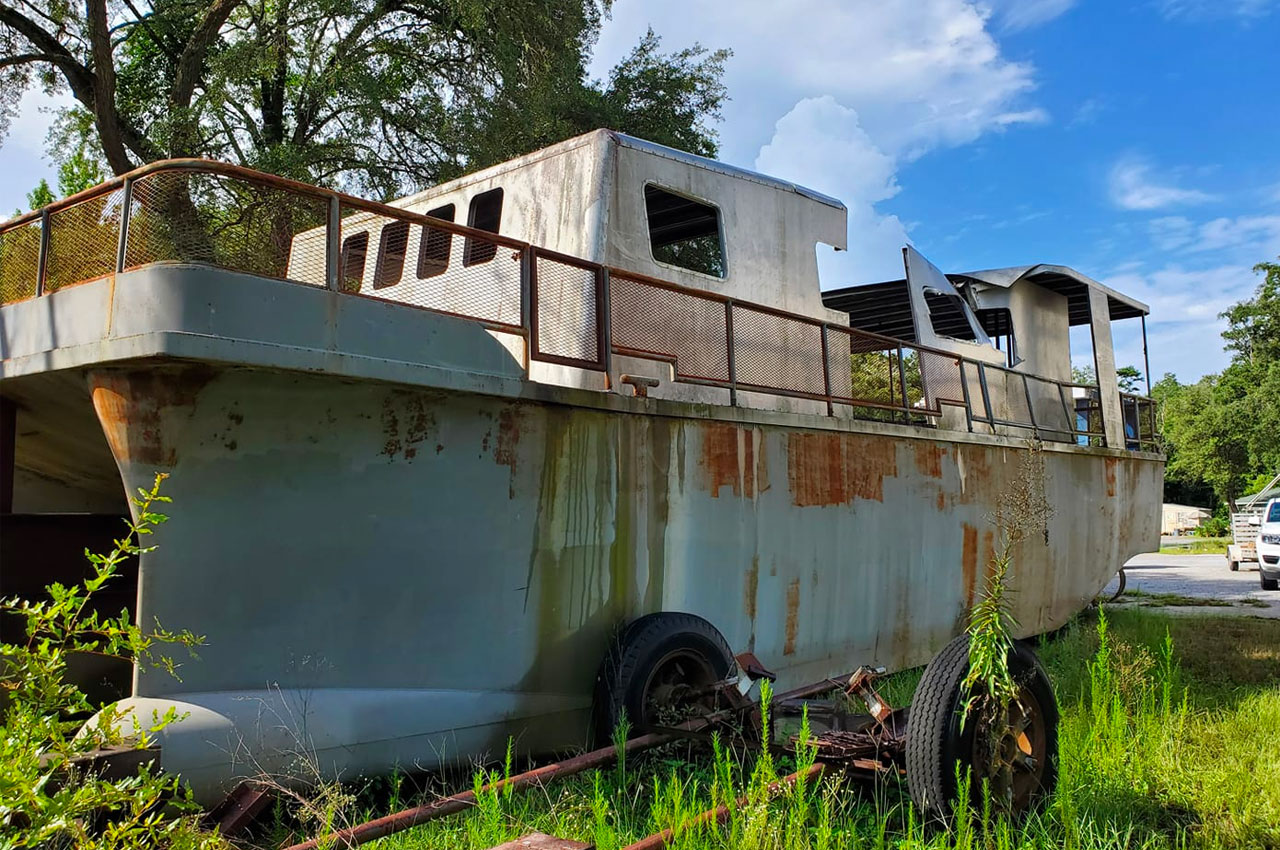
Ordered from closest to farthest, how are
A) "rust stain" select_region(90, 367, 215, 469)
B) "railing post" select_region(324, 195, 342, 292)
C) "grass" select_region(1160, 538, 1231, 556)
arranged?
1. "rust stain" select_region(90, 367, 215, 469)
2. "railing post" select_region(324, 195, 342, 292)
3. "grass" select_region(1160, 538, 1231, 556)

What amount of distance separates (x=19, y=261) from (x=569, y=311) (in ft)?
9.92

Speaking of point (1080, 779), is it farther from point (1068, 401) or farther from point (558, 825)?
point (1068, 401)

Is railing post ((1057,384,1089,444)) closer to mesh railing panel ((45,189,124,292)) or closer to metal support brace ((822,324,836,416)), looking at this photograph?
metal support brace ((822,324,836,416))

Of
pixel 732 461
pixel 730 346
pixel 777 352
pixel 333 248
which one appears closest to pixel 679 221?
pixel 777 352

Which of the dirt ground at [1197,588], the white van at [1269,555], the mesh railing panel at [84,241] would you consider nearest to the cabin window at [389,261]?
the mesh railing panel at [84,241]

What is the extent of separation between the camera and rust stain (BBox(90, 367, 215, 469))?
391 cm

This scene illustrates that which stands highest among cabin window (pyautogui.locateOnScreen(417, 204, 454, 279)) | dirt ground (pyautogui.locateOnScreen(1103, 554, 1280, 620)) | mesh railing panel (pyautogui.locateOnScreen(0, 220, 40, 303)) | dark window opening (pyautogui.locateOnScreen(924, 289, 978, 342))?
dark window opening (pyautogui.locateOnScreen(924, 289, 978, 342))

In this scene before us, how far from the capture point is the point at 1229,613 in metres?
12.5

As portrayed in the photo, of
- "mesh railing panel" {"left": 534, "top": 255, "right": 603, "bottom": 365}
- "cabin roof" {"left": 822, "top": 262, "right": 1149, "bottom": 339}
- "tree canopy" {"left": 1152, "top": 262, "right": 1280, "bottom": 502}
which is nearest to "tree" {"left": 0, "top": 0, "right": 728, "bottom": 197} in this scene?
"cabin roof" {"left": 822, "top": 262, "right": 1149, "bottom": 339}

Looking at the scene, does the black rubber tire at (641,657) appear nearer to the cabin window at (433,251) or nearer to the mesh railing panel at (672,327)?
the mesh railing panel at (672,327)

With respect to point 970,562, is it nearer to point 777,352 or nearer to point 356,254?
point 777,352

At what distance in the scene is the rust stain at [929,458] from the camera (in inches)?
305

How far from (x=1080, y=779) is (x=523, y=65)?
17.1 metres

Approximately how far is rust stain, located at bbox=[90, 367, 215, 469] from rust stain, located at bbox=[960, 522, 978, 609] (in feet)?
22.1
